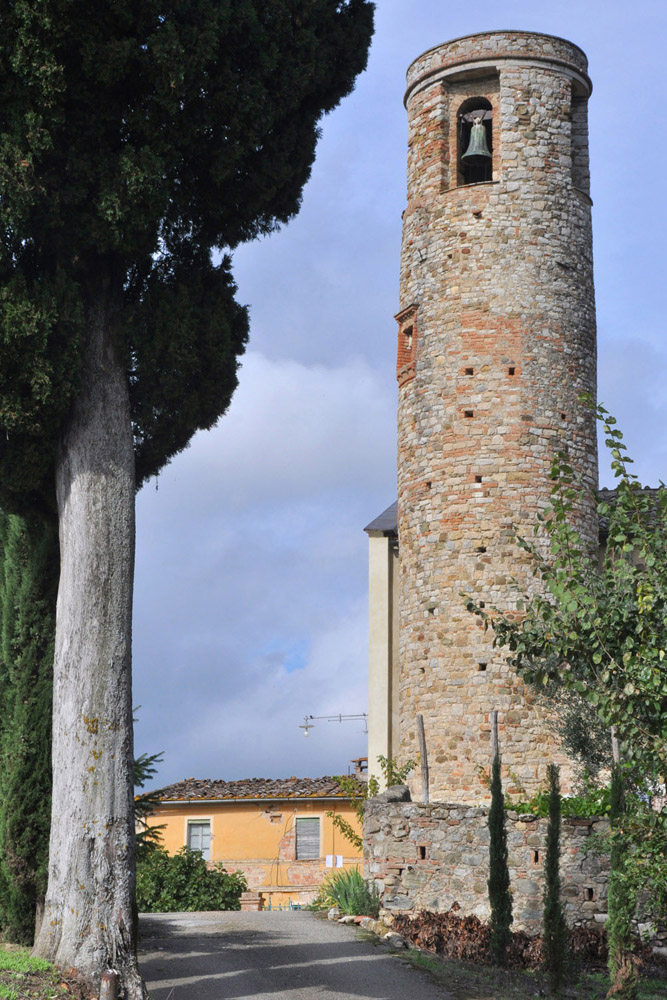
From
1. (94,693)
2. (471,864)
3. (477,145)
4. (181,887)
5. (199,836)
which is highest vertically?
(477,145)

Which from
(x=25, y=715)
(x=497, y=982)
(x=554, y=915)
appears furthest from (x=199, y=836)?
(x=25, y=715)

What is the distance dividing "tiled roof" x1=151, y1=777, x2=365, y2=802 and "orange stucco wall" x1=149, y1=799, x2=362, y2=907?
243 mm

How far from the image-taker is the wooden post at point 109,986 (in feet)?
31.3

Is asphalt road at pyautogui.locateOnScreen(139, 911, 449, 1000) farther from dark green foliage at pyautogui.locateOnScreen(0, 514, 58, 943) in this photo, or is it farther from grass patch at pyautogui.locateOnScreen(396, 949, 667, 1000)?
dark green foliage at pyautogui.locateOnScreen(0, 514, 58, 943)

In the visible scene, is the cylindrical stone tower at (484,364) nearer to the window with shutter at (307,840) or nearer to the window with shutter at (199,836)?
the window with shutter at (307,840)

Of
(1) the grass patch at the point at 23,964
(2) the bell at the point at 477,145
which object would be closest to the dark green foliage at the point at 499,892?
(1) the grass patch at the point at 23,964

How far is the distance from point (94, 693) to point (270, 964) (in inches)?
160

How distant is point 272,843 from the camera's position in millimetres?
29156

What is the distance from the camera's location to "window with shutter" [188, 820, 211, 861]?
29.4m

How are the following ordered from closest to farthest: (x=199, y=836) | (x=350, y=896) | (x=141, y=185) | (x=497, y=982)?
(x=141, y=185) < (x=497, y=982) < (x=350, y=896) < (x=199, y=836)

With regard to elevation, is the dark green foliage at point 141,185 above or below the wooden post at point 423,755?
above

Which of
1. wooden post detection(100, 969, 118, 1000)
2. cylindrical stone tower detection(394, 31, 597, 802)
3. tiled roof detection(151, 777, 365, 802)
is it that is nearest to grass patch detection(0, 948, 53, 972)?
wooden post detection(100, 969, 118, 1000)

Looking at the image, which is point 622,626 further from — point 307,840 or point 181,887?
point 307,840

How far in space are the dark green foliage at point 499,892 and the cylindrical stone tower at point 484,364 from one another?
4088 mm
